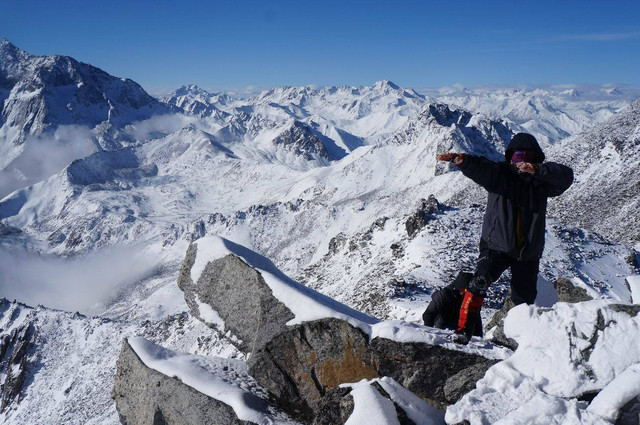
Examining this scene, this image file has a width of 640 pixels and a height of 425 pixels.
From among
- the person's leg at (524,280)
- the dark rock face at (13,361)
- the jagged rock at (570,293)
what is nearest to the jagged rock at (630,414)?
the person's leg at (524,280)

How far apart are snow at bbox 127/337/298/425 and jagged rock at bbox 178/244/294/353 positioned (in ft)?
2.29

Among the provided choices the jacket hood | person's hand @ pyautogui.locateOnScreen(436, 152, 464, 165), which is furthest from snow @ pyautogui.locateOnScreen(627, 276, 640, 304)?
person's hand @ pyautogui.locateOnScreen(436, 152, 464, 165)

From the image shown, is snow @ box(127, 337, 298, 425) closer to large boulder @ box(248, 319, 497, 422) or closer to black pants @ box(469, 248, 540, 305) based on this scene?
large boulder @ box(248, 319, 497, 422)

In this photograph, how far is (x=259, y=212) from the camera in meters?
119

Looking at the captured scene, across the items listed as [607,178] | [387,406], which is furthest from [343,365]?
[607,178]

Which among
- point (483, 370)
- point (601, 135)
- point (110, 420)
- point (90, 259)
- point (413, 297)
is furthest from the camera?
point (90, 259)

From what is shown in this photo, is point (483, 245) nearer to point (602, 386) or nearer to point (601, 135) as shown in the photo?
point (602, 386)

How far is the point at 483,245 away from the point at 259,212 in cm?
11333

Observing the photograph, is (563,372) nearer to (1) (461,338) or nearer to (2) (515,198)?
(1) (461,338)

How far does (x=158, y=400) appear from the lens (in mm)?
8039

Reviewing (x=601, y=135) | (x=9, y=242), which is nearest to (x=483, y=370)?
(x=601, y=135)

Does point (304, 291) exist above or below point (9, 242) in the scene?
above

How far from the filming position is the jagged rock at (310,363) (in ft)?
25.1

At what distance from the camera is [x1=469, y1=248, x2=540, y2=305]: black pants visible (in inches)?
301
